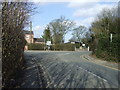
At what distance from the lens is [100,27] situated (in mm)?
45719

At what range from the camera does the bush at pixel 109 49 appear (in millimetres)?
23719

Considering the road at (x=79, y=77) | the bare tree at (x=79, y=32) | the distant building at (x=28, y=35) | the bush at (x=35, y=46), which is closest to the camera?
the road at (x=79, y=77)

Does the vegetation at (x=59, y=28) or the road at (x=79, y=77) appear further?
the vegetation at (x=59, y=28)

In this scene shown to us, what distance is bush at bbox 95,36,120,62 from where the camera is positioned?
23719 millimetres

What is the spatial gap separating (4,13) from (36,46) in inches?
2449

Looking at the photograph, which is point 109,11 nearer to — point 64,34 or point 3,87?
point 64,34

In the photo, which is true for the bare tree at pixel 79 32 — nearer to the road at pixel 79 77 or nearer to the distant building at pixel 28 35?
the distant building at pixel 28 35

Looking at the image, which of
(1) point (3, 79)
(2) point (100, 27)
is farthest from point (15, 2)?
(2) point (100, 27)

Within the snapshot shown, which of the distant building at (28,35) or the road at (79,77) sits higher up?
the distant building at (28,35)

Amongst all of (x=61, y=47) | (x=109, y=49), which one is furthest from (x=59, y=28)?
(x=109, y=49)

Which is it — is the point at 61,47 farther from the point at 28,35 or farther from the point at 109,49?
the point at 109,49

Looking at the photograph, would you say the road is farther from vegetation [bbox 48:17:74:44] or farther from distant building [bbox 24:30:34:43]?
vegetation [bbox 48:17:74:44]

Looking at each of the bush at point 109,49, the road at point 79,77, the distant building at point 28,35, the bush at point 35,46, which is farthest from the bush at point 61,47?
the road at point 79,77

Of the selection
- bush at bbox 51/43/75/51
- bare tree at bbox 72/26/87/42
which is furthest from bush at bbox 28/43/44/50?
bare tree at bbox 72/26/87/42
